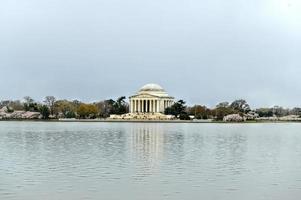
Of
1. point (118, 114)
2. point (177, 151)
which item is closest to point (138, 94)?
point (118, 114)

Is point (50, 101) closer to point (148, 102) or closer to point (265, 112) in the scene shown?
point (148, 102)

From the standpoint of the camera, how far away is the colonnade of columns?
147125 millimetres

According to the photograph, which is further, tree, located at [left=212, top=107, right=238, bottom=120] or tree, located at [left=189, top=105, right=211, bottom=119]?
tree, located at [left=189, top=105, right=211, bottom=119]

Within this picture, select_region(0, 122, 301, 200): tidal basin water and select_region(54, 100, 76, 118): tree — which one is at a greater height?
select_region(54, 100, 76, 118): tree

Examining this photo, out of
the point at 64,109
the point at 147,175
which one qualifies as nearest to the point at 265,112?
the point at 64,109

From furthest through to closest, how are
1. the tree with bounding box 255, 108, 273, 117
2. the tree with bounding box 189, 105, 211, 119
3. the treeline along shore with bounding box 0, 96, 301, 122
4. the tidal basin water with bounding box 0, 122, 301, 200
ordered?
1. the tree with bounding box 255, 108, 273, 117
2. the tree with bounding box 189, 105, 211, 119
3. the treeline along shore with bounding box 0, 96, 301, 122
4. the tidal basin water with bounding box 0, 122, 301, 200

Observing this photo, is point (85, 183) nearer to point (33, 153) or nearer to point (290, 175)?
point (290, 175)

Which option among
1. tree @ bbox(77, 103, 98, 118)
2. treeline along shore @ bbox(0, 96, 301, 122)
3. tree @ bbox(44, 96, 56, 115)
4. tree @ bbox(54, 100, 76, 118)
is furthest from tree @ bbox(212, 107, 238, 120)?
tree @ bbox(44, 96, 56, 115)

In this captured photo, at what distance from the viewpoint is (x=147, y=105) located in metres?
148

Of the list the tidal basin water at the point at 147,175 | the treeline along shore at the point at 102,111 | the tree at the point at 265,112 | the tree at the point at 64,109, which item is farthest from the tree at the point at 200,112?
the tidal basin water at the point at 147,175

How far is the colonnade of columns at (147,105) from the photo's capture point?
5792 inches

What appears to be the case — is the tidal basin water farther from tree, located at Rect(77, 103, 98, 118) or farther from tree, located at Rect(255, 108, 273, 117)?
tree, located at Rect(255, 108, 273, 117)

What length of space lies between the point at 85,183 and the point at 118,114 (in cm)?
12310

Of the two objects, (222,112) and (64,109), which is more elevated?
(64,109)
